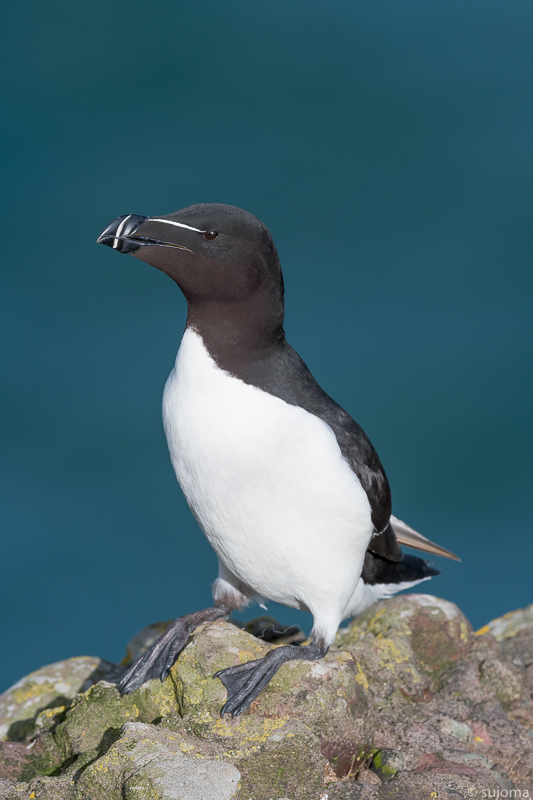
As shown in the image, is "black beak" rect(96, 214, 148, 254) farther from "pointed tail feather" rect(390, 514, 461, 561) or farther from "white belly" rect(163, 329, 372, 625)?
"pointed tail feather" rect(390, 514, 461, 561)

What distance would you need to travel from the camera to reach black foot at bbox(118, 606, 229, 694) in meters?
3.86

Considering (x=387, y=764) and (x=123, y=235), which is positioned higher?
(x=123, y=235)

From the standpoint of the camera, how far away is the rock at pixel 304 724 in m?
3.19

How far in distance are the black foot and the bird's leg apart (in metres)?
0.38

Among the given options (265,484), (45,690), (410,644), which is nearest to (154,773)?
(265,484)

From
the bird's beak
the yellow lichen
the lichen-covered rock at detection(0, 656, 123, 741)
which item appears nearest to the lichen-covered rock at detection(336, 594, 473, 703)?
the yellow lichen

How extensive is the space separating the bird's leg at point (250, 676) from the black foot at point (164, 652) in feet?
1.23

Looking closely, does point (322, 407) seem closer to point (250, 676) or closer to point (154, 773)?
point (250, 676)

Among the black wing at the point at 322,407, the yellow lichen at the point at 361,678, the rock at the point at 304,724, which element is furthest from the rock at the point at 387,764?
the black wing at the point at 322,407

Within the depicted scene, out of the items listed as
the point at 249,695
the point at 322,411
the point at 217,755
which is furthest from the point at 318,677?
the point at 322,411

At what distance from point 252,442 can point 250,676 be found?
0.98 meters

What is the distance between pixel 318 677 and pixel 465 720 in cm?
91

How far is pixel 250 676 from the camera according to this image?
3.58 m

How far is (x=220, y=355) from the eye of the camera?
3.67m
